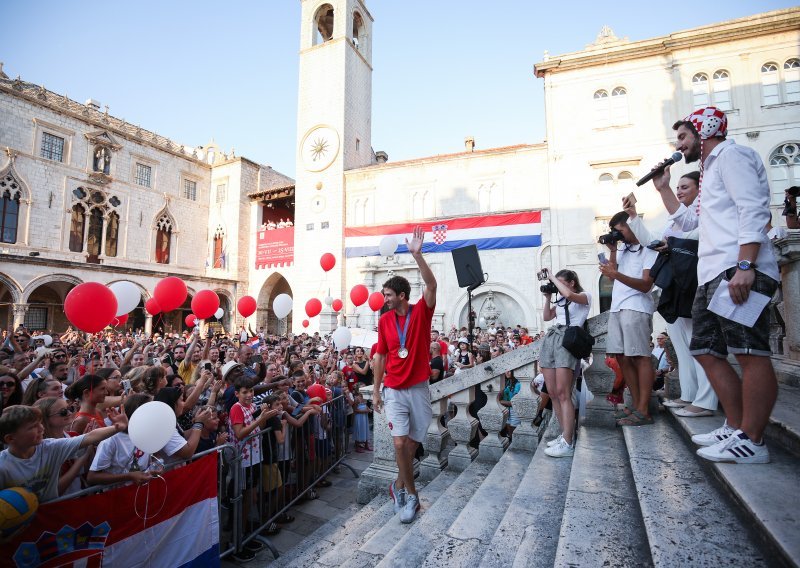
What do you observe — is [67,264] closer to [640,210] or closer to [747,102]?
[640,210]

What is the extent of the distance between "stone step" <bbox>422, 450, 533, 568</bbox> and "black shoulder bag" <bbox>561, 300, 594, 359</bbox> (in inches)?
44.6

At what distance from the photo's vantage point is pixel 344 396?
705 centimetres

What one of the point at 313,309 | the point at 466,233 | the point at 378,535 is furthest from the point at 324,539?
the point at 466,233

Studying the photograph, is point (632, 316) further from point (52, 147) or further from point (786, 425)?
point (52, 147)

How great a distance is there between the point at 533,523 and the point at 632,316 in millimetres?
1986

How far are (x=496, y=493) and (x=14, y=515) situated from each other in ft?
10.3

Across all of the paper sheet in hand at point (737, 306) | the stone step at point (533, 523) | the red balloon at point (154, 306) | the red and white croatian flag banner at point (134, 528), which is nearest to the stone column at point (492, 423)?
the stone step at point (533, 523)

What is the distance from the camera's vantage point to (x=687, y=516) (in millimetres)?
1847

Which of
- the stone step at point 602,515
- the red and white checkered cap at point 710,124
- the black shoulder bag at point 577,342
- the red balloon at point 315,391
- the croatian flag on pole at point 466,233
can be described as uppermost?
the croatian flag on pole at point 466,233

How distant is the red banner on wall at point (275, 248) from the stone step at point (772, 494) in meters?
23.1

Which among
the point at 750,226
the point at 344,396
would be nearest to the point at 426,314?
the point at 750,226

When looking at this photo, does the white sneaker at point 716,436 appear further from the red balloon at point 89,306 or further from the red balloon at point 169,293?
the red balloon at point 169,293

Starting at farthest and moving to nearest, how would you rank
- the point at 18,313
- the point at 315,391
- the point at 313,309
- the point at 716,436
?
the point at 18,313 < the point at 313,309 < the point at 315,391 < the point at 716,436

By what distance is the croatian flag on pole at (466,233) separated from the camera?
59.7 feet
